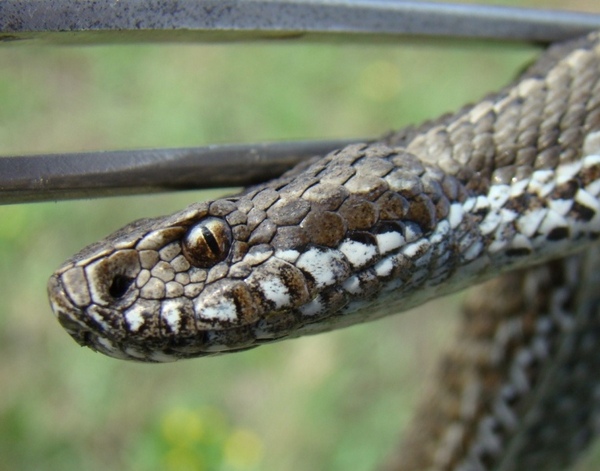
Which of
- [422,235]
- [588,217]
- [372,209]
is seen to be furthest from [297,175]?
[588,217]

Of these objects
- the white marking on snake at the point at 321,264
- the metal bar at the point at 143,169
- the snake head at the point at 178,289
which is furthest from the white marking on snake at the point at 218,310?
the metal bar at the point at 143,169

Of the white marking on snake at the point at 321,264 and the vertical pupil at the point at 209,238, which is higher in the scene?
the vertical pupil at the point at 209,238

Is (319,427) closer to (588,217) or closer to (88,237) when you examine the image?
(88,237)

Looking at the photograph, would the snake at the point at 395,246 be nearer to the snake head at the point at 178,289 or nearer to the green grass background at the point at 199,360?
the snake head at the point at 178,289

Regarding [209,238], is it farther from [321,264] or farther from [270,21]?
[270,21]

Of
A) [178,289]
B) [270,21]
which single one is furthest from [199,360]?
[270,21]

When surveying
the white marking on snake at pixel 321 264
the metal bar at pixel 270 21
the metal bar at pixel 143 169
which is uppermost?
the metal bar at pixel 270 21

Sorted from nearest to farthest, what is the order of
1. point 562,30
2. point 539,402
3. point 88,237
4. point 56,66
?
point 562,30 < point 539,402 < point 88,237 < point 56,66

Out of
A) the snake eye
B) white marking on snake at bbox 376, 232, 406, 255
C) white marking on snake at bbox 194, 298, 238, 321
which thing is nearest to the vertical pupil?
the snake eye
